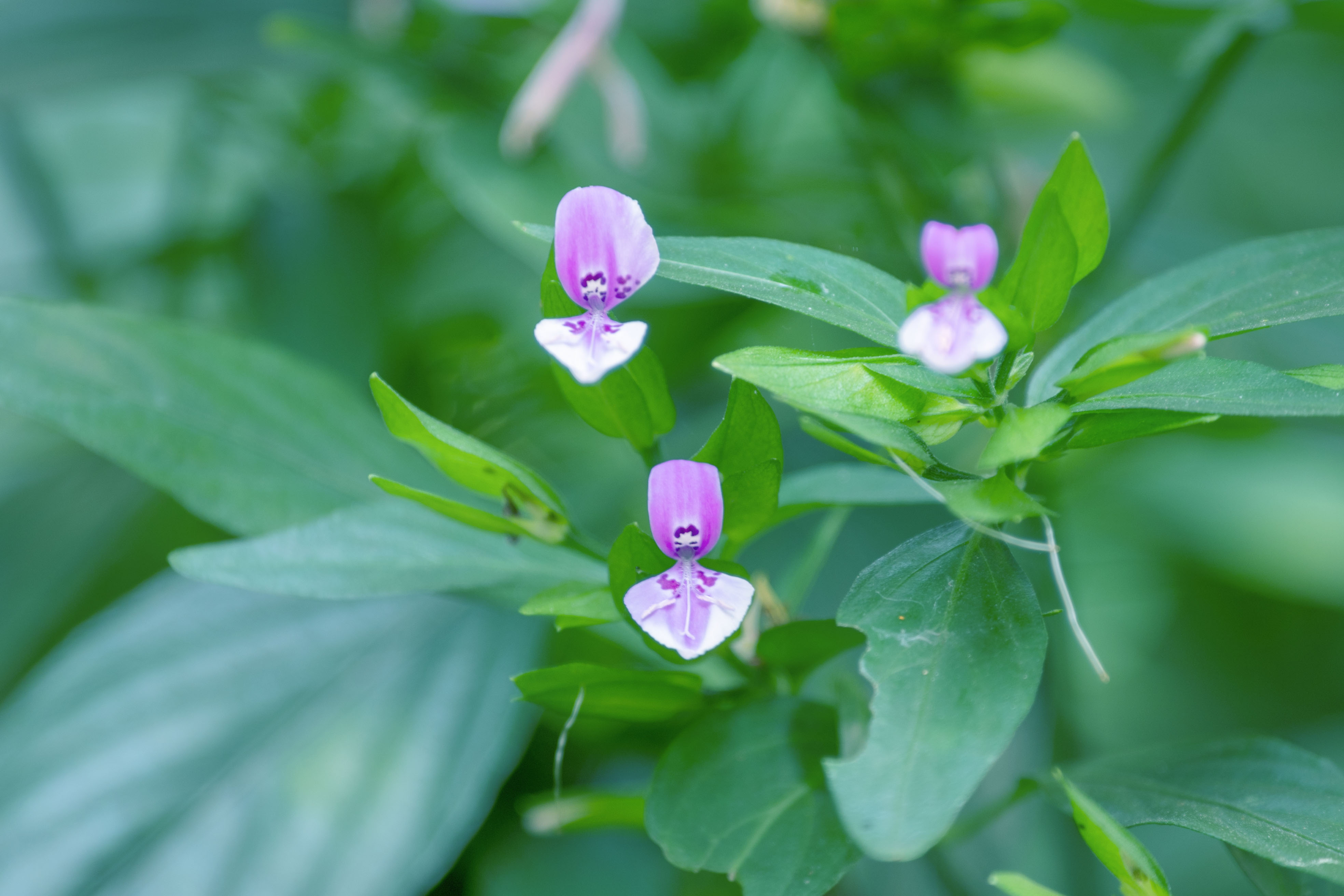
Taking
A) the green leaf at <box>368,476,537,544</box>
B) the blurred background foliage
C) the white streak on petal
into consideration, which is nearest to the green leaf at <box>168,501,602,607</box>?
the green leaf at <box>368,476,537,544</box>

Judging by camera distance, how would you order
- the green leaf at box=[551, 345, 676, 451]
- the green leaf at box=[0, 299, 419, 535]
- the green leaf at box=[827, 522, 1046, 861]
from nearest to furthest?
the green leaf at box=[827, 522, 1046, 861] < the green leaf at box=[551, 345, 676, 451] < the green leaf at box=[0, 299, 419, 535]

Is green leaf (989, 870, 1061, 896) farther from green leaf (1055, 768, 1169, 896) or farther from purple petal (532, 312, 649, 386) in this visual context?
purple petal (532, 312, 649, 386)

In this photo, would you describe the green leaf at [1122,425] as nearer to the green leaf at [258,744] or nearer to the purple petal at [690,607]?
the purple petal at [690,607]

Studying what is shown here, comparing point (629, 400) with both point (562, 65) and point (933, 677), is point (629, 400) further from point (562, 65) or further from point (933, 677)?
point (562, 65)

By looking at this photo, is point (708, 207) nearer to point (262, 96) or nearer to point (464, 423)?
point (464, 423)

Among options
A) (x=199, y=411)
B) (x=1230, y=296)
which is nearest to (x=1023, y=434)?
(x=1230, y=296)

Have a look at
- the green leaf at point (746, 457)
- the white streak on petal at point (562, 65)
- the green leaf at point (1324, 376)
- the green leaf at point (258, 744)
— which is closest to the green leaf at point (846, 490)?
the green leaf at point (746, 457)
